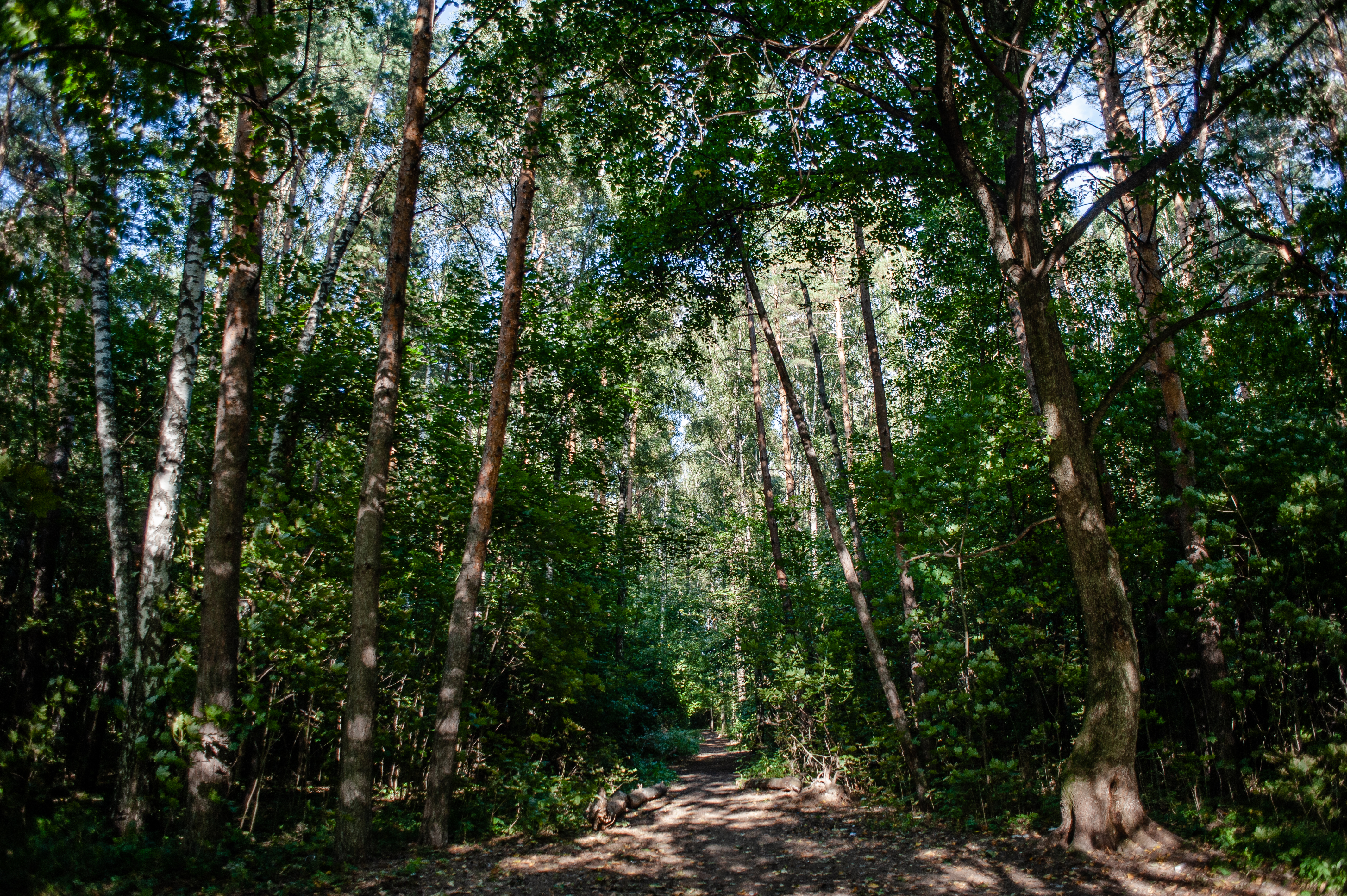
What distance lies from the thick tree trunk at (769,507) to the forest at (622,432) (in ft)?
1.02

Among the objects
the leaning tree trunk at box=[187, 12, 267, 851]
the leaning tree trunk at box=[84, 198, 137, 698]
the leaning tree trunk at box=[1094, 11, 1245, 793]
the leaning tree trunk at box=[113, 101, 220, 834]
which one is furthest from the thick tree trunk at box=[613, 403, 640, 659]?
the leaning tree trunk at box=[1094, 11, 1245, 793]

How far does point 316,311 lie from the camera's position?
9.21 m

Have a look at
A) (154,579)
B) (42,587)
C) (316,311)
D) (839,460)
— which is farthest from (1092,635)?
(42,587)

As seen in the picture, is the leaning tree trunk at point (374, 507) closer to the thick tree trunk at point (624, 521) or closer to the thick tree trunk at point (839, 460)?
the thick tree trunk at point (624, 521)

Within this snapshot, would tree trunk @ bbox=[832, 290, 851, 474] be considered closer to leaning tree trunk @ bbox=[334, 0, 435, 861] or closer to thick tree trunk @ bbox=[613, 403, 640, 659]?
thick tree trunk @ bbox=[613, 403, 640, 659]

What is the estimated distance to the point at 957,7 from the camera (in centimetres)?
487

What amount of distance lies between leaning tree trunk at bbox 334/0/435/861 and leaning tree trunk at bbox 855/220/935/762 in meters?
5.31

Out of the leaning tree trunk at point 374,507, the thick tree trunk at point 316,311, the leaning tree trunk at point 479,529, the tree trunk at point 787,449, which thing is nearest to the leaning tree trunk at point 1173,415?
the leaning tree trunk at point 479,529

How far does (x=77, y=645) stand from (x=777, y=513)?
12.4 meters

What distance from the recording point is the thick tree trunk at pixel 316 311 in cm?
852

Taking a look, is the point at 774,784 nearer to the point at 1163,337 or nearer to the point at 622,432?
the point at 622,432

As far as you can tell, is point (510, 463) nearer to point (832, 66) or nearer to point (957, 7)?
point (832, 66)

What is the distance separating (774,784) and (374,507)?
8064 mm

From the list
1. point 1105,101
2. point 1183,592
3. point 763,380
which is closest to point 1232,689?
point 1183,592
